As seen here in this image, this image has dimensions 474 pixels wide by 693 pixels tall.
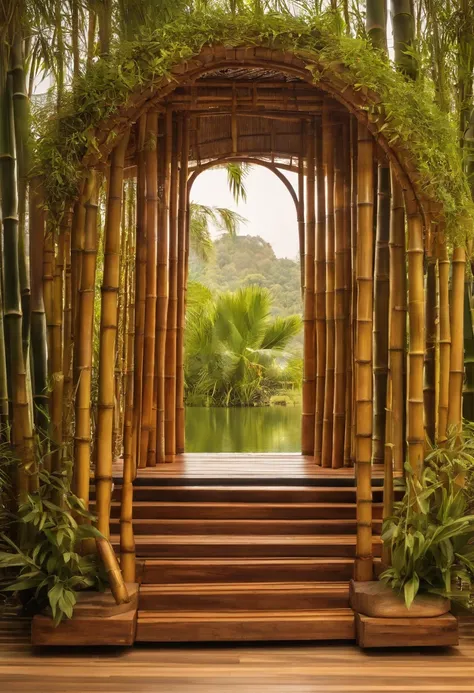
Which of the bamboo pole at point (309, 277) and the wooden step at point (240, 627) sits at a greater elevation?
the bamboo pole at point (309, 277)

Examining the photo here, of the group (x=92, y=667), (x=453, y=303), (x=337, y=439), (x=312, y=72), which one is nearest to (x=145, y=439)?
(x=337, y=439)

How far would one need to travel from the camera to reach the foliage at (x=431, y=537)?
2676 millimetres

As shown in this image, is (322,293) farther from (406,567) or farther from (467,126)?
(406,567)

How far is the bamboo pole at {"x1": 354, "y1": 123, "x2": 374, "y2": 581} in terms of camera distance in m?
2.78

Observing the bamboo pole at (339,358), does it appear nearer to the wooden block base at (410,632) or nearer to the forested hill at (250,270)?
the wooden block base at (410,632)

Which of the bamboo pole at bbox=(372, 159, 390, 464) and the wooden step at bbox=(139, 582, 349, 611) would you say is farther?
the bamboo pole at bbox=(372, 159, 390, 464)

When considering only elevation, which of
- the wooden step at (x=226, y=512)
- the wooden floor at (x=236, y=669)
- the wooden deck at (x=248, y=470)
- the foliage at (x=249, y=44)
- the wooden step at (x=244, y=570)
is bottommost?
the wooden floor at (x=236, y=669)

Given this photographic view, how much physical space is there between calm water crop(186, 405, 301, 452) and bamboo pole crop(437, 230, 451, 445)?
285 centimetres

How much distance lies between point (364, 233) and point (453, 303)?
449mm

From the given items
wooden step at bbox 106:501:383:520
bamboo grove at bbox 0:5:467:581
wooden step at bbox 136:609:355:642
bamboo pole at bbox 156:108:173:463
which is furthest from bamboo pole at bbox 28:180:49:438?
bamboo pole at bbox 156:108:173:463

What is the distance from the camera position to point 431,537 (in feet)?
8.86

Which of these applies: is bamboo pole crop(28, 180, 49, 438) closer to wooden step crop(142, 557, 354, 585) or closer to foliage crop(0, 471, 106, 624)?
foliage crop(0, 471, 106, 624)

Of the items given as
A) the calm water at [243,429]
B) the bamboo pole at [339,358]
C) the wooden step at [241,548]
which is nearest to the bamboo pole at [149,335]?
the wooden step at [241,548]

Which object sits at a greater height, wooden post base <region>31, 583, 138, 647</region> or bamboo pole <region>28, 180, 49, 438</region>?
bamboo pole <region>28, 180, 49, 438</region>
